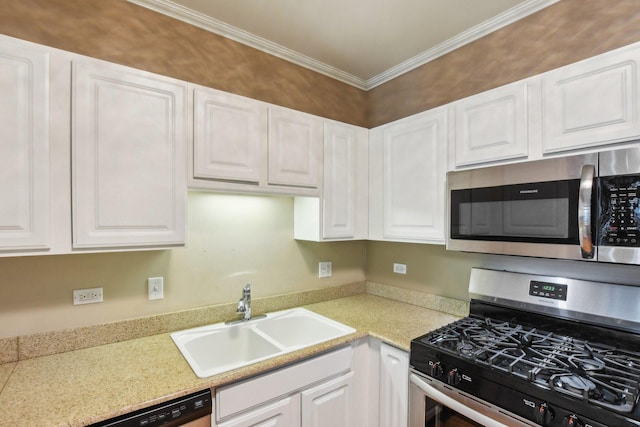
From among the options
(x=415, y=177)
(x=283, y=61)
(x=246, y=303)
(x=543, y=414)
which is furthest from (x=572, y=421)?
(x=283, y=61)

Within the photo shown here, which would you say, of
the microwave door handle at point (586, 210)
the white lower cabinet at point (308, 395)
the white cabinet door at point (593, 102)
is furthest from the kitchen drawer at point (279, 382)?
the white cabinet door at point (593, 102)

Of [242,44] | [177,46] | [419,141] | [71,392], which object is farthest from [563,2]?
[71,392]

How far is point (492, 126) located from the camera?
1613 mm

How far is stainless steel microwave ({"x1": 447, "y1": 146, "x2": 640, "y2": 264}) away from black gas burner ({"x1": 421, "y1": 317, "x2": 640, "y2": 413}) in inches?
16.3

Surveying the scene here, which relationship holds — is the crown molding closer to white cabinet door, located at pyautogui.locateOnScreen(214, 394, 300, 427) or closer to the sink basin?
the sink basin

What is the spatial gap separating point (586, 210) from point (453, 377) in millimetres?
868

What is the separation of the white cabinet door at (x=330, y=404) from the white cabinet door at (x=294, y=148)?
113 cm

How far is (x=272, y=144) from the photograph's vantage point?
5.92 ft

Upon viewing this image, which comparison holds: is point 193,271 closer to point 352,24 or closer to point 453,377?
point 453,377

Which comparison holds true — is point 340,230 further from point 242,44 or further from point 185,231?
point 242,44

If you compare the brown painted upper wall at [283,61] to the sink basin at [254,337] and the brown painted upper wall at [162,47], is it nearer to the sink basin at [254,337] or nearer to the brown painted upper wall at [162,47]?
the brown painted upper wall at [162,47]

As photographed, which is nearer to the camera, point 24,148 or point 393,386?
point 24,148

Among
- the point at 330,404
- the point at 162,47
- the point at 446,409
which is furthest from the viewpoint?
the point at 162,47

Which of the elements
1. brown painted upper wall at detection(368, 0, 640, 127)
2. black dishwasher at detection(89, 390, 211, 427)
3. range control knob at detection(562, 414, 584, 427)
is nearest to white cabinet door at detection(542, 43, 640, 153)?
brown painted upper wall at detection(368, 0, 640, 127)
